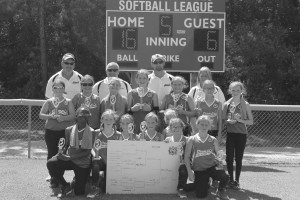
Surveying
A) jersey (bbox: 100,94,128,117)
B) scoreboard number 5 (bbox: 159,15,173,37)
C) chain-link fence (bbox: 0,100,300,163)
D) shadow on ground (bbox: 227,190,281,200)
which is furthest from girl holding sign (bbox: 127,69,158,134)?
chain-link fence (bbox: 0,100,300,163)

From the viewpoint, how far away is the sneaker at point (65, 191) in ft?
19.8

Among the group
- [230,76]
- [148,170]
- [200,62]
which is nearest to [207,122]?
[148,170]

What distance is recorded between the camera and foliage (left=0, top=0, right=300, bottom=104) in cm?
1516

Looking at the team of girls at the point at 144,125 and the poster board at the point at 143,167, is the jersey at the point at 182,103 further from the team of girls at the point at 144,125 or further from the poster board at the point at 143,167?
the poster board at the point at 143,167

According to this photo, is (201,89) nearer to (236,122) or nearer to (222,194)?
(236,122)

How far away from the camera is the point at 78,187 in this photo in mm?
6098

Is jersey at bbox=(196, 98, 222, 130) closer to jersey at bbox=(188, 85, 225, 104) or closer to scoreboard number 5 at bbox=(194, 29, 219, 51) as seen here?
jersey at bbox=(188, 85, 225, 104)

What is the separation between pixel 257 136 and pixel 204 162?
295 inches

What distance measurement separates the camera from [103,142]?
20.6 feet

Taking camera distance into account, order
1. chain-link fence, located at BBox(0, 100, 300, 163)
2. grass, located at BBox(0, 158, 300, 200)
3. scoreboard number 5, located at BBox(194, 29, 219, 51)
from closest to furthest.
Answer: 1. grass, located at BBox(0, 158, 300, 200)
2. scoreboard number 5, located at BBox(194, 29, 219, 51)
3. chain-link fence, located at BBox(0, 100, 300, 163)

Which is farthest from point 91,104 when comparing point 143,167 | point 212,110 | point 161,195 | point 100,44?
point 100,44

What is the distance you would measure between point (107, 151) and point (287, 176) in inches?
131

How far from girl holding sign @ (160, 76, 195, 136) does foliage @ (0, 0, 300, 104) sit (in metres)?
8.60

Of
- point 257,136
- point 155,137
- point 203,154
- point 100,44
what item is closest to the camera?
point 203,154
